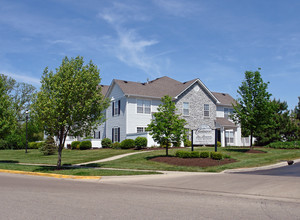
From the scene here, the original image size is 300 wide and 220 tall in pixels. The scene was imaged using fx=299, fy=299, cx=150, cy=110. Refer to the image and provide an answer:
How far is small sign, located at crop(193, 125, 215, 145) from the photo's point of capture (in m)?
23.1

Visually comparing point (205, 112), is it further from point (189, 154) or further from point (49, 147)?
point (49, 147)

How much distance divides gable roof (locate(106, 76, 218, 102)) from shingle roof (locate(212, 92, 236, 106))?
4.81m

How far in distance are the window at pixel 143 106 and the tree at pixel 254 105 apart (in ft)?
41.9

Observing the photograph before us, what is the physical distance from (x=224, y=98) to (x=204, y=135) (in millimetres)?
23347

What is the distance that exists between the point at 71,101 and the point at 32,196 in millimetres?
9730

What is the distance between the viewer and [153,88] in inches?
1535

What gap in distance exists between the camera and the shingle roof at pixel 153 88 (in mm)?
36312

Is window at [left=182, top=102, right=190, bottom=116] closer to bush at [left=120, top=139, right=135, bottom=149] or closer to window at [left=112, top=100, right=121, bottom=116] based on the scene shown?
window at [left=112, top=100, right=121, bottom=116]

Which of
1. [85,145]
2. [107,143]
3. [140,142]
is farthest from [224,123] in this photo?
[85,145]

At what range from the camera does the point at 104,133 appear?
40562 millimetres

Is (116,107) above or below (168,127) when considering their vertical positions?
above

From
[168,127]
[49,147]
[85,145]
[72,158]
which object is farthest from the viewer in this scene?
[85,145]

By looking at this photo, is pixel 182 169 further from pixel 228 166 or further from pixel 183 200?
pixel 183 200

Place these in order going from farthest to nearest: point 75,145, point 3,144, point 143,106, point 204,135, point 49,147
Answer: point 3,144 < point 75,145 < point 143,106 < point 49,147 < point 204,135
